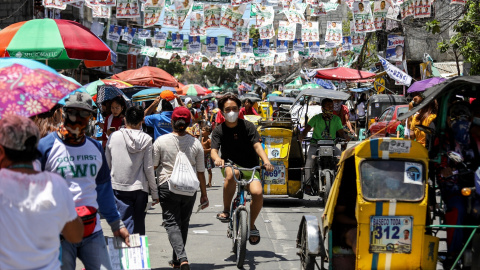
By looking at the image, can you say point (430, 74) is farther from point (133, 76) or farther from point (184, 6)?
point (133, 76)

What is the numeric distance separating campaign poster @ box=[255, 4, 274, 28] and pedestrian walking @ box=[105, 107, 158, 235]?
54.8 feet

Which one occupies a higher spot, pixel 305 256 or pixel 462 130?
pixel 462 130

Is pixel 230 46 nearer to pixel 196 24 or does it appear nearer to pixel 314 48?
pixel 314 48

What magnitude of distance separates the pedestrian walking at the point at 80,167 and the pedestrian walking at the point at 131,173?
6.27 ft

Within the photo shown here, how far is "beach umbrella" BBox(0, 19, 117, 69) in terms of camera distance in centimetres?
758

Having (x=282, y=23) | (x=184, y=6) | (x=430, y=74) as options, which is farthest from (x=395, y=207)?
(x=282, y=23)

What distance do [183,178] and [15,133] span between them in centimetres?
376

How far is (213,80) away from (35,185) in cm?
9380

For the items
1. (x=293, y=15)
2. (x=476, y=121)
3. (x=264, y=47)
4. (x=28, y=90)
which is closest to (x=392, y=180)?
(x=476, y=121)

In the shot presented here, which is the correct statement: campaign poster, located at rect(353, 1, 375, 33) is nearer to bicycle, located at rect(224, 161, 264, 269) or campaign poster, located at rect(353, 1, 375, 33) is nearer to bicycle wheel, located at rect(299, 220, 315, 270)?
bicycle, located at rect(224, 161, 264, 269)

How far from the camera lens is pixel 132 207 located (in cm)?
675

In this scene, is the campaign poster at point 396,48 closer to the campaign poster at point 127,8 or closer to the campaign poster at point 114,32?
the campaign poster at point 127,8

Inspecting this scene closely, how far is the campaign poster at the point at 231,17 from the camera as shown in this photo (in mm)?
21016

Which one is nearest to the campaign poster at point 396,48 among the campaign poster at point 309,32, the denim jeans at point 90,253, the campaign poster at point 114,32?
the campaign poster at point 309,32
